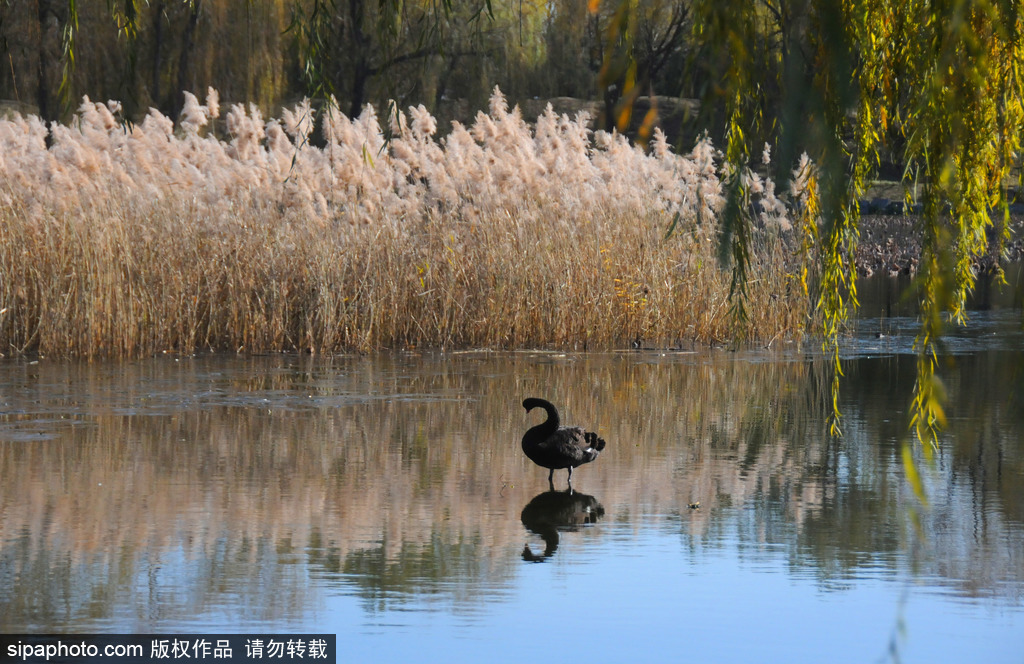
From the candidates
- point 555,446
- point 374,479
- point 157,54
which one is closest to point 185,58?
point 157,54

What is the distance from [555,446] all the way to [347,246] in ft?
20.2

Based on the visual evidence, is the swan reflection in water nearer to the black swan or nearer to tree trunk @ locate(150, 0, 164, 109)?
the black swan

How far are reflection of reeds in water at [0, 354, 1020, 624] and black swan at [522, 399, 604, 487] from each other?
15 centimetres

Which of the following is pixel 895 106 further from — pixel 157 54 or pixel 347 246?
pixel 157 54

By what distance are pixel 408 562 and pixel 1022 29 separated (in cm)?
273

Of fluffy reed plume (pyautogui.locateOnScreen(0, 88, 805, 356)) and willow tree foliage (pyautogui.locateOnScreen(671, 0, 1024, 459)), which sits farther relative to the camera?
fluffy reed plume (pyautogui.locateOnScreen(0, 88, 805, 356))

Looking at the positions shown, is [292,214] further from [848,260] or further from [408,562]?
[848,260]

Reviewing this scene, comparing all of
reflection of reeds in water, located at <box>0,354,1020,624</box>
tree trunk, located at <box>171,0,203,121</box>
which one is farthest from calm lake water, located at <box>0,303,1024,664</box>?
tree trunk, located at <box>171,0,203,121</box>

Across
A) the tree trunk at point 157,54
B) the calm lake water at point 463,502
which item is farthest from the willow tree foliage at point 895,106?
the tree trunk at point 157,54

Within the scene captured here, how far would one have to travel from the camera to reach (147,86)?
26.2 meters

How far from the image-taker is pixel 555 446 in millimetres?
6562

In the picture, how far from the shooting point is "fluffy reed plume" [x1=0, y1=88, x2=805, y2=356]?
11.6 meters

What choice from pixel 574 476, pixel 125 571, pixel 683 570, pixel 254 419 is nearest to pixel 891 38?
pixel 683 570

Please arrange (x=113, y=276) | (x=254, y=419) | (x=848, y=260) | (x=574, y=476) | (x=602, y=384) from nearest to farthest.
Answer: (x=848, y=260), (x=574, y=476), (x=254, y=419), (x=602, y=384), (x=113, y=276)
